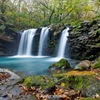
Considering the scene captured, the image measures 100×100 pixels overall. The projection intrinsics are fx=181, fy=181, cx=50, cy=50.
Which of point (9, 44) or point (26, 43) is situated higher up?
point (26, 43)

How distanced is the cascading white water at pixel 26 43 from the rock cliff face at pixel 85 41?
6770mm

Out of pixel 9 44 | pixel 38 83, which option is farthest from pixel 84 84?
pixel 9 44

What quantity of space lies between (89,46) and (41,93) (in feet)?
36.7

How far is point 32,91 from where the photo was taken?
15.1 ft

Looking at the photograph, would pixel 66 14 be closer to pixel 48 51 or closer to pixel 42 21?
Answer: pixel 42 21

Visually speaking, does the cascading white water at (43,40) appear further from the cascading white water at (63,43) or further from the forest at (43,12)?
the forest at (43,12)

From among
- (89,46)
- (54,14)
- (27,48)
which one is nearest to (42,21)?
(54,14)

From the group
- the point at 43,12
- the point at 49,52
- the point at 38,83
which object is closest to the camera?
the point at 38,83

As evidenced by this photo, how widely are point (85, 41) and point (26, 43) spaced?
9513mm

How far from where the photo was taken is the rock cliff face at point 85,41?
14516 mm

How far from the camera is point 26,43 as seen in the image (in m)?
22.8

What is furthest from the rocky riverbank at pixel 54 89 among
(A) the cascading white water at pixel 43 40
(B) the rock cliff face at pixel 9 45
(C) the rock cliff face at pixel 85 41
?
(B) the rock cliff face at pixel 9 45

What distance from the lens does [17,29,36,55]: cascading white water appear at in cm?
2244

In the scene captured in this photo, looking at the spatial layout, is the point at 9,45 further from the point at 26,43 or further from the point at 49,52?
the point at 49,52
